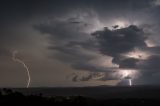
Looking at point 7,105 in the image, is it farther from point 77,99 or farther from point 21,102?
point 77,99

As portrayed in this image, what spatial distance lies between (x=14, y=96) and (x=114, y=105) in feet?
214

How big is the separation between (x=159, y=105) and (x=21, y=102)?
87.5 metres

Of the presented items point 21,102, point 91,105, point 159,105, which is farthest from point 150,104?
point 21,102

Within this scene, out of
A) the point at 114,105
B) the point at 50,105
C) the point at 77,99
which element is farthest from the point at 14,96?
the point at 114,105

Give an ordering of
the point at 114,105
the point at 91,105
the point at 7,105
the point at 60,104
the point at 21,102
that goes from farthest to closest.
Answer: the point at 114,105 < the point at 91,105 < the point at 60,104 < the point at 21,102 < the point at 7,105

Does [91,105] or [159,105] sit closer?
Result: [91,105]

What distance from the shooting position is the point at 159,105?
593 ft

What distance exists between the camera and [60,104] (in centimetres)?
13675

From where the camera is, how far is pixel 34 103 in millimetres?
127188

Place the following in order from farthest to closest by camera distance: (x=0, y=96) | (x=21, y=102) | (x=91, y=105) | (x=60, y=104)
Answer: (x=91, y=105) → (x=60, y=104) → (x=0, y=96) → (x=21, y=102)

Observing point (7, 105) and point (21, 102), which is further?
point (21, 102)

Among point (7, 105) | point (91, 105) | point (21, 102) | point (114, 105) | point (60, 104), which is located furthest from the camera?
point (114, 105)

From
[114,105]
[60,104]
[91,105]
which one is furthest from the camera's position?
[114,105]

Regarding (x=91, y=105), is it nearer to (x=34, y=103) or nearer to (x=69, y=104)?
(x=69, y=104)
